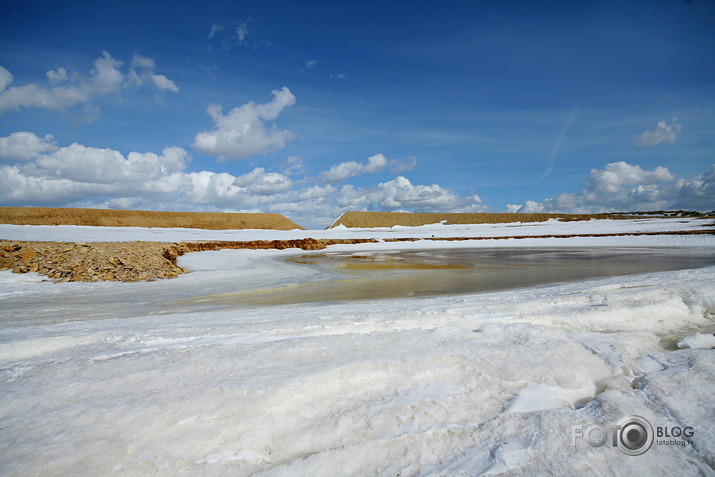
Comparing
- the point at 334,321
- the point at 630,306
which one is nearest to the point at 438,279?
the point at 630,306

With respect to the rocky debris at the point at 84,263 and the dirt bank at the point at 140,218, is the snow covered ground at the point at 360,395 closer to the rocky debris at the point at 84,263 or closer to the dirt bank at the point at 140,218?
the rocky debris at the point at 84,263

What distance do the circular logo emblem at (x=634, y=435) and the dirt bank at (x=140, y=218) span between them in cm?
5007

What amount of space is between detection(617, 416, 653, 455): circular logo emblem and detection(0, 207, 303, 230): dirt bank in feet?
164

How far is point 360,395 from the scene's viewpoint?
8.01ft

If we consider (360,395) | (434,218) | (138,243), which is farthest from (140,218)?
(360,395)

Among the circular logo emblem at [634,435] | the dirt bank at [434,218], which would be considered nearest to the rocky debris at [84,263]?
the circular logo emblem at [634,435]

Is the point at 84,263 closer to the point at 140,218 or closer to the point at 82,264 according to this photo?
the point at 82,264

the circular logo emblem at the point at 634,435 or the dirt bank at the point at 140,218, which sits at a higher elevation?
the dirt bank at the point at 140,218

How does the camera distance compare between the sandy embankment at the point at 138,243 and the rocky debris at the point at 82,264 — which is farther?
the sandy embankment at the point at 138,243

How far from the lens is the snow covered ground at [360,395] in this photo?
1.85 m

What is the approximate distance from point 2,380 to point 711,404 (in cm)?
477

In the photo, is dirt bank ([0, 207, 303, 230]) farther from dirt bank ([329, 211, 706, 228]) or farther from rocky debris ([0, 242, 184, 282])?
rocky debris ([0, 242, 184, 282])

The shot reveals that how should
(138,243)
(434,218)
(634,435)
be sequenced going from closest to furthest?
1. (634,435)
2. (138,243)
3. (434,218)

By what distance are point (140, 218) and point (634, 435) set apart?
52043 mm
